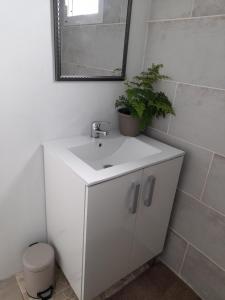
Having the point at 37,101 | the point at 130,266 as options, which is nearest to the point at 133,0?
the point at 37,101

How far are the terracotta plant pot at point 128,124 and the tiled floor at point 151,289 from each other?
967mm

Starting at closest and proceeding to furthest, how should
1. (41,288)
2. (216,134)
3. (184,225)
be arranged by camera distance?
(216,134) < (41,288) < (184,225)

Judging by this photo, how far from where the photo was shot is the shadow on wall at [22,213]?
128 cm

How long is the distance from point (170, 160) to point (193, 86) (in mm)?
424

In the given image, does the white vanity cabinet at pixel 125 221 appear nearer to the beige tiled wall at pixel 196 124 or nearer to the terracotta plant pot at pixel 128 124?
the beige tiled wall at pixel 196 124

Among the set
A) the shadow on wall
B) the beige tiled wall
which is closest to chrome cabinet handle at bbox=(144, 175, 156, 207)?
the beige tiled wall

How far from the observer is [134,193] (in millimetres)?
1098

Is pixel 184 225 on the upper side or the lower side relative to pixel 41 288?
upper

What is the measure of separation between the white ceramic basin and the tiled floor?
80cm

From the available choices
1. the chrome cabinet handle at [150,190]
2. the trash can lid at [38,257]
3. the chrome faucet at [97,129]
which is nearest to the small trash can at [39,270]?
the trash can lid at [38,257]

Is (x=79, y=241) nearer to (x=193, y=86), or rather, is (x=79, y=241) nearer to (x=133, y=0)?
(x=193, y=86)

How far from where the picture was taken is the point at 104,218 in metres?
1.06

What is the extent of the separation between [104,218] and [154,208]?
0.37 meters

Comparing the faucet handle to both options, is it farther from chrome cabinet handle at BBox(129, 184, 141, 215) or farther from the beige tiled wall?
chrome cabinet handle at BBox(129, 184, 141, 215)
